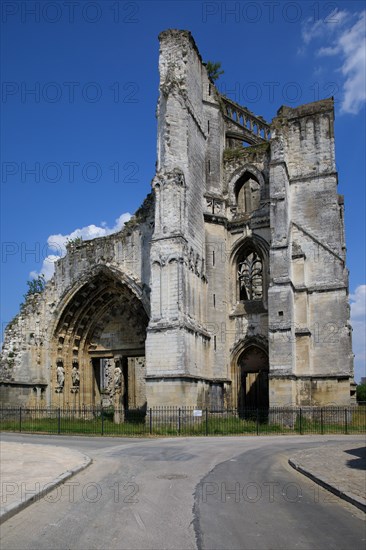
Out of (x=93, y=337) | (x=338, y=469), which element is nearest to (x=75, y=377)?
(x=93, y=337)

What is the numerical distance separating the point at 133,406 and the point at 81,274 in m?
10.7

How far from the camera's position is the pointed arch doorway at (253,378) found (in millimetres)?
28516

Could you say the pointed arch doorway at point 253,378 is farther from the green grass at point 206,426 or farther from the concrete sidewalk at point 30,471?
the concrete sidewalk at point 30,471

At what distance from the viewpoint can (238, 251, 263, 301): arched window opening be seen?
2961 cm

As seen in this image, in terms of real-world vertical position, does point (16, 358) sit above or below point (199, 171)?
below

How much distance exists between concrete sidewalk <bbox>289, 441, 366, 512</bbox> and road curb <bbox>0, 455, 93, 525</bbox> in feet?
13.6

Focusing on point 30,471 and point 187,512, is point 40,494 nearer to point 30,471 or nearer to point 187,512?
point 187,512

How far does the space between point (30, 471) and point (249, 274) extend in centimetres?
2030

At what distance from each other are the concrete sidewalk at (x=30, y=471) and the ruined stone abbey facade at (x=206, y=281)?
32.6 feet

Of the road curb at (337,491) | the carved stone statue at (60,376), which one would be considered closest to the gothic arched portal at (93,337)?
the carved stone statue at (60,376)

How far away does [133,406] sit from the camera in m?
37.6

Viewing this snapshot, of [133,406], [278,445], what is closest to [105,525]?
[278,445]

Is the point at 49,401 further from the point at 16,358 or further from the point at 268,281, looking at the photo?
the point at 268,281

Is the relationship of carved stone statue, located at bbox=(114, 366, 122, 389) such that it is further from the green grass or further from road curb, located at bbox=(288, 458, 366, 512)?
road curb, located at bbox=(288, 458, 366, 512)
